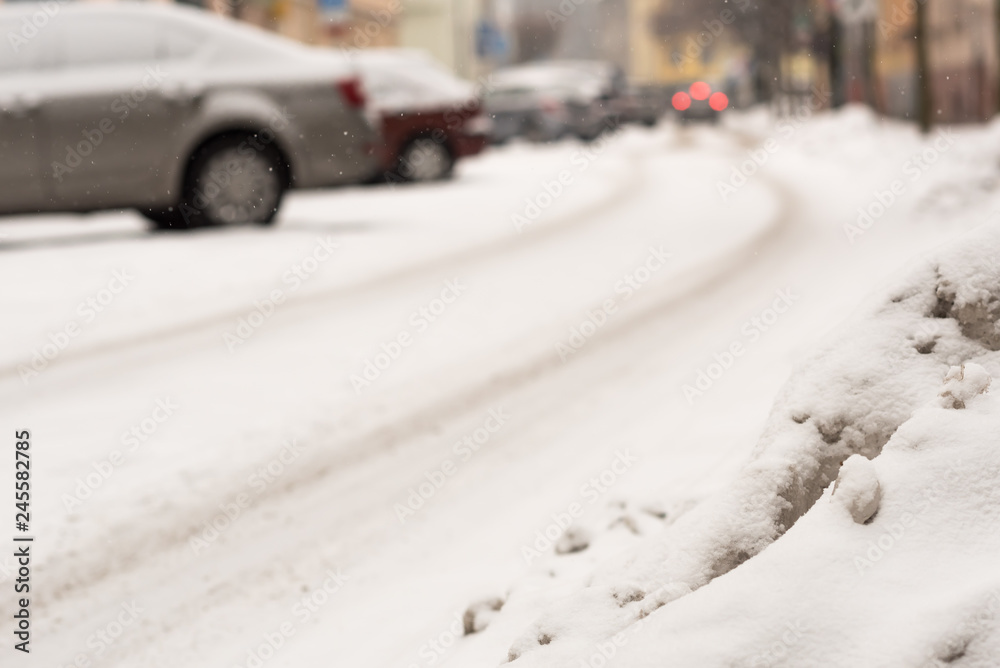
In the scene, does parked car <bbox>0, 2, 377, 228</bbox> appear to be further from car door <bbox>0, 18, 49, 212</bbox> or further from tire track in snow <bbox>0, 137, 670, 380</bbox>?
tire track in snow <bbox>0, 137, 670, 380</bbox>

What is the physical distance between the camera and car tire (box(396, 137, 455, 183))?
1808 cm

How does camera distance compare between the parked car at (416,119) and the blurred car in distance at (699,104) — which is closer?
the parked car at (416,119)

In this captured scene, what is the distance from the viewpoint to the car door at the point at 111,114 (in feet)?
35.2

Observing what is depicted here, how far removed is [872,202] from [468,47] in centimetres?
5046

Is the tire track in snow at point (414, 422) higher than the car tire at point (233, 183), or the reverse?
the car tire at point (233, 183)

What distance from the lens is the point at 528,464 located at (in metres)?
4.59

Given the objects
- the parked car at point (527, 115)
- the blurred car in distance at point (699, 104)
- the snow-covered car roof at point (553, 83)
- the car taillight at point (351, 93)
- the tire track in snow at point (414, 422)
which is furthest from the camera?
the blurred car in distance at point (699, 104)

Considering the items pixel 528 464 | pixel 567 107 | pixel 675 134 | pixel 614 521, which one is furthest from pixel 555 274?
pixel 675 134

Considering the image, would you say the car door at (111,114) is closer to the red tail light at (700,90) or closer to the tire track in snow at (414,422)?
the tire track in snow at (414,422)

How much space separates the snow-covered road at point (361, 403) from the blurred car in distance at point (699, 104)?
104 feet

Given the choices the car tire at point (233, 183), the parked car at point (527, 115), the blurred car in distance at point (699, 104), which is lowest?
the blurred car in distance at point (699, 104)

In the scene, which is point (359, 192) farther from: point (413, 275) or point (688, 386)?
point (688, 386)

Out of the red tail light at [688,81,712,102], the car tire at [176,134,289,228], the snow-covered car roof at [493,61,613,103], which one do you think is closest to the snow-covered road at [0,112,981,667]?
the car tire at [176,134,289,228]

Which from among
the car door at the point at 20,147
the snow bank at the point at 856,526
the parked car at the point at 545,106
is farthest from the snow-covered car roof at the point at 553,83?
the snow bank at the point at 856,526
